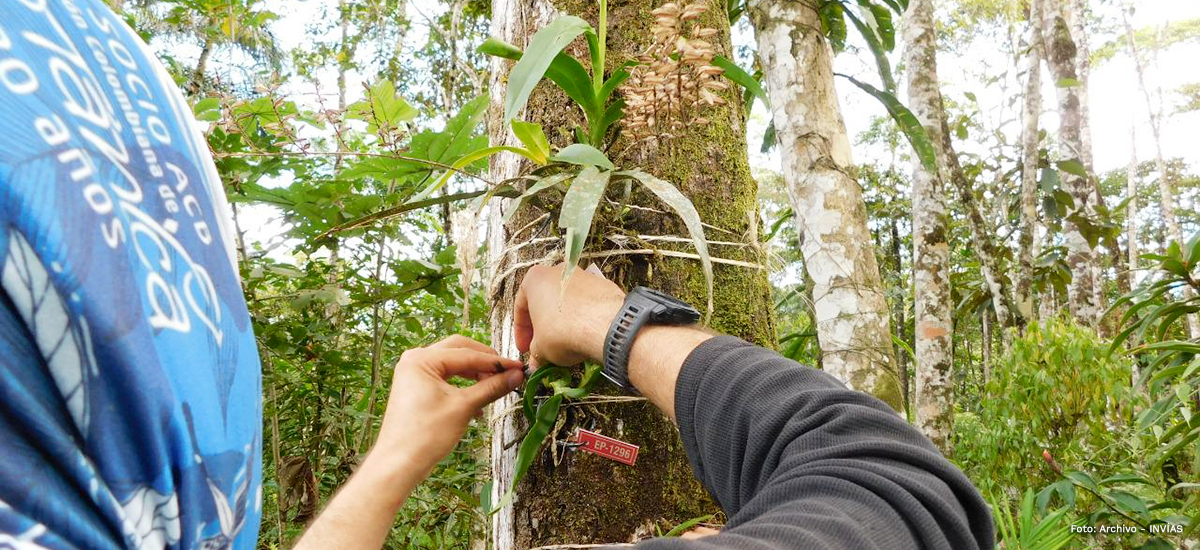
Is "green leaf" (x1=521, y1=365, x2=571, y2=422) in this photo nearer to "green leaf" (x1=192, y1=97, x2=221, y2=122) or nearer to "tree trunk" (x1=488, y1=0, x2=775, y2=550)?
"tree trunk" (x1=488, y1=0, x2=775, y2=550)

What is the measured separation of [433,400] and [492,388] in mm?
100

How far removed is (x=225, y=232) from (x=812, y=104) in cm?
149

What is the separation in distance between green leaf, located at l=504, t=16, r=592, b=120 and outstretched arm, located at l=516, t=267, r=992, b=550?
24 centimetres

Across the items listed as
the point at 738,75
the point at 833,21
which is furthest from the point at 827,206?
the point at 738,75

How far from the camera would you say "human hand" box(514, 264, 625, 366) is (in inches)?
34.0

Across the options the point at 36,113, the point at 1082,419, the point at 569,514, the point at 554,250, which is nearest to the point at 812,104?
the point at 554,250

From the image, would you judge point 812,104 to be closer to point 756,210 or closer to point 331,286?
point 756,210

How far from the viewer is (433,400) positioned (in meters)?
0.79

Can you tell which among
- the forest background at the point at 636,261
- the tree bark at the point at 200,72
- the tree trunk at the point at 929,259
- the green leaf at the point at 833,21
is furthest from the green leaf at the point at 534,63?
the tree bark at the point at 200,72

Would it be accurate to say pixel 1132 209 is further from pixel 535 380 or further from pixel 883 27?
pixel 535 380

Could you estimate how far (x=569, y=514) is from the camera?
36.9 inches

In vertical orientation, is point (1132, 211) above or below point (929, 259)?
below

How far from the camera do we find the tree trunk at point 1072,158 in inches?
203

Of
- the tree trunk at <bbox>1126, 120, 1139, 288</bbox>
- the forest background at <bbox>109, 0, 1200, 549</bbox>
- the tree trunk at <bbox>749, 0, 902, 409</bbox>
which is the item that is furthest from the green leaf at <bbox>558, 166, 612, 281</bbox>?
the tree trunk at <bbox>1126, 120, 1139, 288</bbox>
